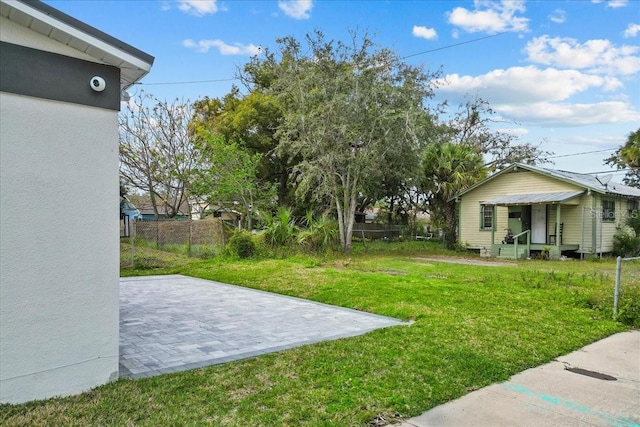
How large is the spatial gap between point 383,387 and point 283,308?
12.1 ft

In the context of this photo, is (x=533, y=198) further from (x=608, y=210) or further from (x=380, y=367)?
(x=380, y=367)

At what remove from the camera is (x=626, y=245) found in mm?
16188

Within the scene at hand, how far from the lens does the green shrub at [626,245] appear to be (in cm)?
1608

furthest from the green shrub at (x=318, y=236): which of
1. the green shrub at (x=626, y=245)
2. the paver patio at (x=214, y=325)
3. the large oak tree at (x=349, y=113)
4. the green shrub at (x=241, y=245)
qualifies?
the green shrub at (x=626, y=245)

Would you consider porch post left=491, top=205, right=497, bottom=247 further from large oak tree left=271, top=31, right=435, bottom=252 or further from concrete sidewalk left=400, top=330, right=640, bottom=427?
concrete sidewalk left=400, top=330, right=640, bottom=427

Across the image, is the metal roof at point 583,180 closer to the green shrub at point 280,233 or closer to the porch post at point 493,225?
the porch post at point 493,225

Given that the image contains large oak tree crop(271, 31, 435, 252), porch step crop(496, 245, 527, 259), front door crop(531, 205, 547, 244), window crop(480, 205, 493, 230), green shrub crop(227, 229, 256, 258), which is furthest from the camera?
window crop(480, 205, 493, 230)

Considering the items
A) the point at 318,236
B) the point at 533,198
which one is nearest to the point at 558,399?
the point at 318,236

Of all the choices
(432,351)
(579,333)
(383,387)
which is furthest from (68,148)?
(579,333)

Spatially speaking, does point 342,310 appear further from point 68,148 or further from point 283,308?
point 68,148

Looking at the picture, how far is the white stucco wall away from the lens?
3156 millimetres

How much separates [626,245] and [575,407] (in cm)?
1618

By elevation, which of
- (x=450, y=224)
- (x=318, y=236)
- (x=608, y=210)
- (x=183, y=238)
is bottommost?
(x=183, y=238)

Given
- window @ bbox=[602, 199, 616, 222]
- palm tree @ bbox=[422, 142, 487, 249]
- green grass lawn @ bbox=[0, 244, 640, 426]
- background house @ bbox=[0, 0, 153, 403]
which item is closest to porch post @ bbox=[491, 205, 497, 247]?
palm tree @ bbox=[422, 142, 487, 249]
